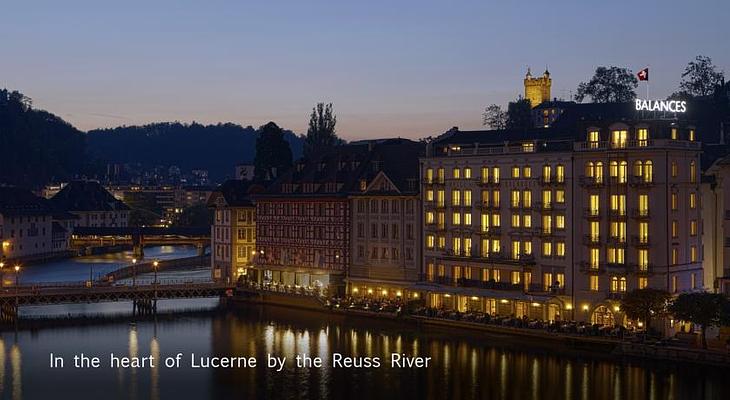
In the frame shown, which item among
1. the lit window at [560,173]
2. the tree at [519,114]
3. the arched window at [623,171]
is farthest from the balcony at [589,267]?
the tree at [519,114]

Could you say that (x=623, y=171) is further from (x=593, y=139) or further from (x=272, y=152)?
(x=272, y=152)

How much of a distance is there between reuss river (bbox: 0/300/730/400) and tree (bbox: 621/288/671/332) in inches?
181

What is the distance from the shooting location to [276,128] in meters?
144

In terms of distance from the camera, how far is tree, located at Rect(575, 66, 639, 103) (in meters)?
170

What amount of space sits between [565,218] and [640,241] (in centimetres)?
700

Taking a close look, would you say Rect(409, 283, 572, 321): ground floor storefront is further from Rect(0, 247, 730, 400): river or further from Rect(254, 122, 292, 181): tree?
Rect(254, 122, 292, 181): tree

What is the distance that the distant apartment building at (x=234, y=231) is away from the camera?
397ft

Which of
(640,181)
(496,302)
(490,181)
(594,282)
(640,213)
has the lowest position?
(496,302)

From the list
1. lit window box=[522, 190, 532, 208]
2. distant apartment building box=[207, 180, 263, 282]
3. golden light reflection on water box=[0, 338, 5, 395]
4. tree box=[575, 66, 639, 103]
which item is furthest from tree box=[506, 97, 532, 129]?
golden light reflection on water box=[0, 338, 5, 395]

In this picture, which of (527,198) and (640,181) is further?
(527,198)

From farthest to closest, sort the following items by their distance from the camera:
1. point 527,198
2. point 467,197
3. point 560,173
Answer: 1. point 467,197
2. point 527,198
3. point 560,173

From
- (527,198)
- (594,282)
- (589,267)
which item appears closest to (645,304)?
(594,282)

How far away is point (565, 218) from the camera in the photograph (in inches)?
3452

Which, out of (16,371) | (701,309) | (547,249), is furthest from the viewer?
(547,249)
